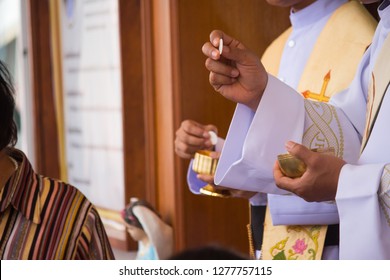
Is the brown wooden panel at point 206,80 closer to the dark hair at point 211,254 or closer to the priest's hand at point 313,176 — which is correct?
the priest's hand at point 313,176

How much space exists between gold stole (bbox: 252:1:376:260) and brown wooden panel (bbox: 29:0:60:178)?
261 cm

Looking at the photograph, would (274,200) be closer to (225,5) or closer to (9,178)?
(9,178)

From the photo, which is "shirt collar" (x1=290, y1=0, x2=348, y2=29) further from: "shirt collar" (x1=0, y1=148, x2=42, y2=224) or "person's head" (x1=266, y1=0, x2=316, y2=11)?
"shirt collar" (x1=0, y1=148, x2=42, y2=224)

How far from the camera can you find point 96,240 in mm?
1939

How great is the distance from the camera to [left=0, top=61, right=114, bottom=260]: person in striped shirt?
1.86 meters

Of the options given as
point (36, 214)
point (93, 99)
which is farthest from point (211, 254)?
point (93, 99)

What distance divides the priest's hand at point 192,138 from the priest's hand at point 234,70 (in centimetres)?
49

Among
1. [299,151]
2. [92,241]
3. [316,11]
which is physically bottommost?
[92,241]

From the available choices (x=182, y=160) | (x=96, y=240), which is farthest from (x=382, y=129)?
(x=182, y=160)

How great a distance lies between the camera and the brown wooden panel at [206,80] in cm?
346

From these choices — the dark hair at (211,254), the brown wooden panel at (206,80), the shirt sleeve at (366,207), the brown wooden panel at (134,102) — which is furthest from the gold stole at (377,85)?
the brown wooden panel at (134,102)

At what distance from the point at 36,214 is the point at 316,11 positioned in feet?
3.90

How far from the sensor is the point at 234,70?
1946mm

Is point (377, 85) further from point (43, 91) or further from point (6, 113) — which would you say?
point (43, 91)
